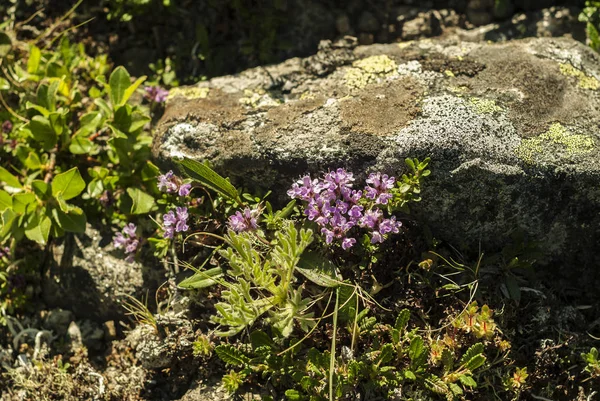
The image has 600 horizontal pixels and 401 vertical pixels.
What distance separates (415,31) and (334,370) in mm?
3132

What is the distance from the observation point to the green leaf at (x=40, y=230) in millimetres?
4512

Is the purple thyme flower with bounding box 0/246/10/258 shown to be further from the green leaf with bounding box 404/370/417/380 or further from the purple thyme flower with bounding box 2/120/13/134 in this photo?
the green leaf with bounding box 404/370/417/380

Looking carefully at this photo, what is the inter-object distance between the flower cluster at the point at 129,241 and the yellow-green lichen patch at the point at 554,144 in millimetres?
2769

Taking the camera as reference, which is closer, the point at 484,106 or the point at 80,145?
the point at 484,106

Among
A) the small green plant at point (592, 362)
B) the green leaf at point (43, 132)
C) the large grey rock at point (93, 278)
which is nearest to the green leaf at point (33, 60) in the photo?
the green leaf at point (43, 132)

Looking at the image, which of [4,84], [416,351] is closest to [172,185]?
[4,84]

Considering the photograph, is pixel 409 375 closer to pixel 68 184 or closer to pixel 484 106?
pixel 484 106

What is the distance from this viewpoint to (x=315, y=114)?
4410 mm

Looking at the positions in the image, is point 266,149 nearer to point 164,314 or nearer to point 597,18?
point 164,314

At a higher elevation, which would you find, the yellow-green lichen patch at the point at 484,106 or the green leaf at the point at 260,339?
the yellow-green lichen patch at the point at 484,106

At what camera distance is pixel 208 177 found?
14.2 feet

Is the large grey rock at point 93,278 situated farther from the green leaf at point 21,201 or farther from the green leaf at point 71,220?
the green leaf at point 21,201

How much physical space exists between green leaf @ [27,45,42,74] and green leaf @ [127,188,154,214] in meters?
1.42

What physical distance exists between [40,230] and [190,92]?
5.05ft
